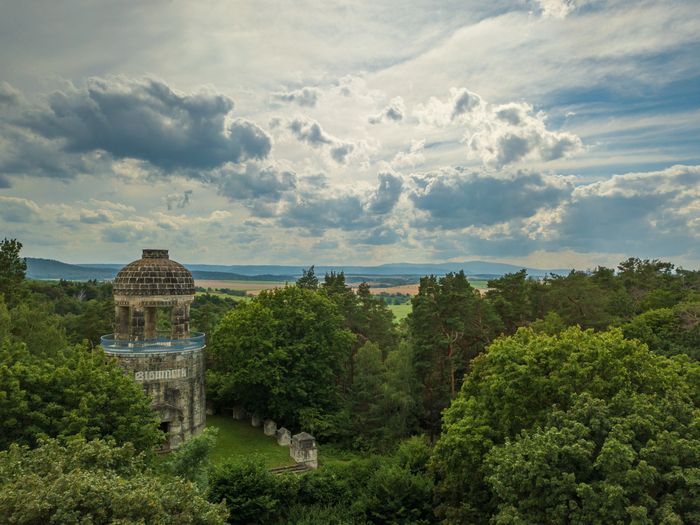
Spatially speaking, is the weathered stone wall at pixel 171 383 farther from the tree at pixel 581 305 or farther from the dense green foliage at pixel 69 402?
the tree at pixel 581 305

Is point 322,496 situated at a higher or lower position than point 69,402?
lower

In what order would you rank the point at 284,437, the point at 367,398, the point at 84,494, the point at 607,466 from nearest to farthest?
the point at 84,494 < the point at 607,466 < the point at 284,437 < the point at 367,398

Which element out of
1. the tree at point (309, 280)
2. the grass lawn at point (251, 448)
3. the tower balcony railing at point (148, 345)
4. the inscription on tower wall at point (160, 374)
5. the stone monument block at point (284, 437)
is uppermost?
the tree at point (309, 280)

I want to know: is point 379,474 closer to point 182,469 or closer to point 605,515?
point 182,469

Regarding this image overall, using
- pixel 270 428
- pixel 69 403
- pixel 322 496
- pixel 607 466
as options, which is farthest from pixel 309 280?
pixel 607 466

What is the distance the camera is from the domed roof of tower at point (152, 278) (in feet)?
116

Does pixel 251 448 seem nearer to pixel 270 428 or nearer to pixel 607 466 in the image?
pixel 270 428

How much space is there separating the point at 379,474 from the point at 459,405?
17.9ft

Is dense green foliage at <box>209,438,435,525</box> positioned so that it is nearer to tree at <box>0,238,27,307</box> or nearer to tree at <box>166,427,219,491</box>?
tree at <box>166,427,219,491</box>

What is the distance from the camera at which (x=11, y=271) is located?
44.1 metres

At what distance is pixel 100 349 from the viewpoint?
31.0 metres

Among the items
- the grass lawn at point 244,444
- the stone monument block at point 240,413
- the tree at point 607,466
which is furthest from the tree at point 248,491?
the stone monument block at point 240,413

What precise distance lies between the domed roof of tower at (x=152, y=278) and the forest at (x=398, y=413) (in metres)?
4.67

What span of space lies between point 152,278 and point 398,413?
2010 centimetres
